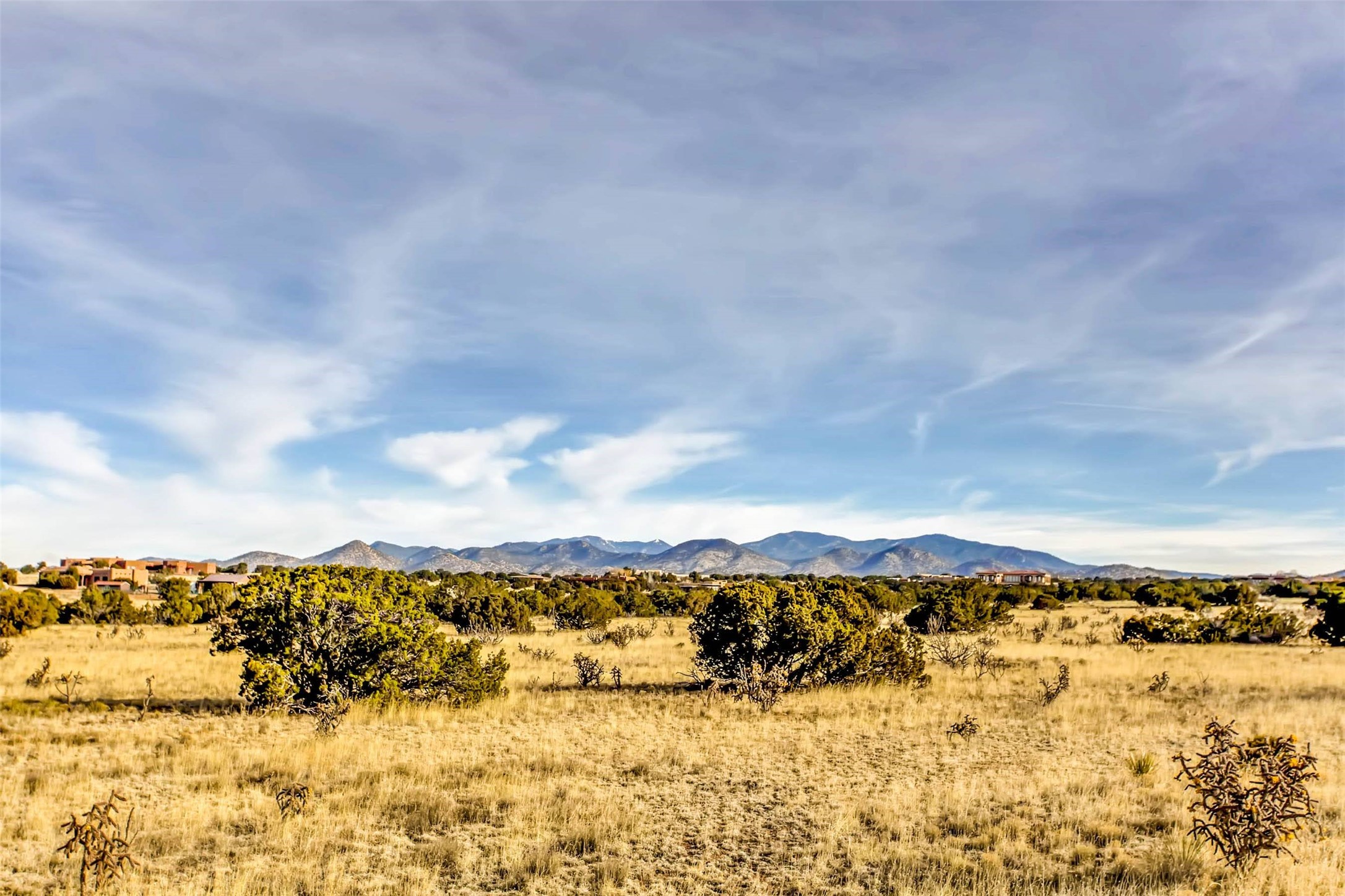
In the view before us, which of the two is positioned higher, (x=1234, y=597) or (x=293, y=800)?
(x=1234, y=597)

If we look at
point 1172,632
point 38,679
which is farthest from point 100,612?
point 1172,632

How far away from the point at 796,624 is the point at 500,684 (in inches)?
327

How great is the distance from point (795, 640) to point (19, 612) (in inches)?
1364

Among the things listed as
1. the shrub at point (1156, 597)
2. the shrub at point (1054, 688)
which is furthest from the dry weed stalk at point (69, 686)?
the shrub at point (1156, 597)

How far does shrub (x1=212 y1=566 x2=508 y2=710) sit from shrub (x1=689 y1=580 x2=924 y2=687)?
683 centimetres

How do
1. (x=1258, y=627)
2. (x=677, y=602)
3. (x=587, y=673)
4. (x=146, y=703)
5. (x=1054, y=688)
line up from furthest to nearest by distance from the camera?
(x=677, y=602) → (x=1258, y=627) → (x=587, y=673) → (x=1054, y=688) → (x=146, y=703)

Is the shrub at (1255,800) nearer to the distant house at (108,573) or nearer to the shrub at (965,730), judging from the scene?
the shrub at (965,730)

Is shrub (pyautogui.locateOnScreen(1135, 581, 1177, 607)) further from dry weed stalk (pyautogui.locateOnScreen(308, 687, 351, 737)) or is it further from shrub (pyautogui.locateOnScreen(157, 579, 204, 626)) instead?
shrub (pyautogui.locateOnScreen(157, 579, 204, 626))

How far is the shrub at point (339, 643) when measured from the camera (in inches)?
695

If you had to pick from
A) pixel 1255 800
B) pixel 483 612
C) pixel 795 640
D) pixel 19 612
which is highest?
pixel 795 640

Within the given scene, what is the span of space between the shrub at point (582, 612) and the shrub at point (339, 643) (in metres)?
24.5

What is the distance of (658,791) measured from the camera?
12586 millimetres

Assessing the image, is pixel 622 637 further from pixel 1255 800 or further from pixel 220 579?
pixel 220 579

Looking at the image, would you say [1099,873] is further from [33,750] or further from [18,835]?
[33,750]
